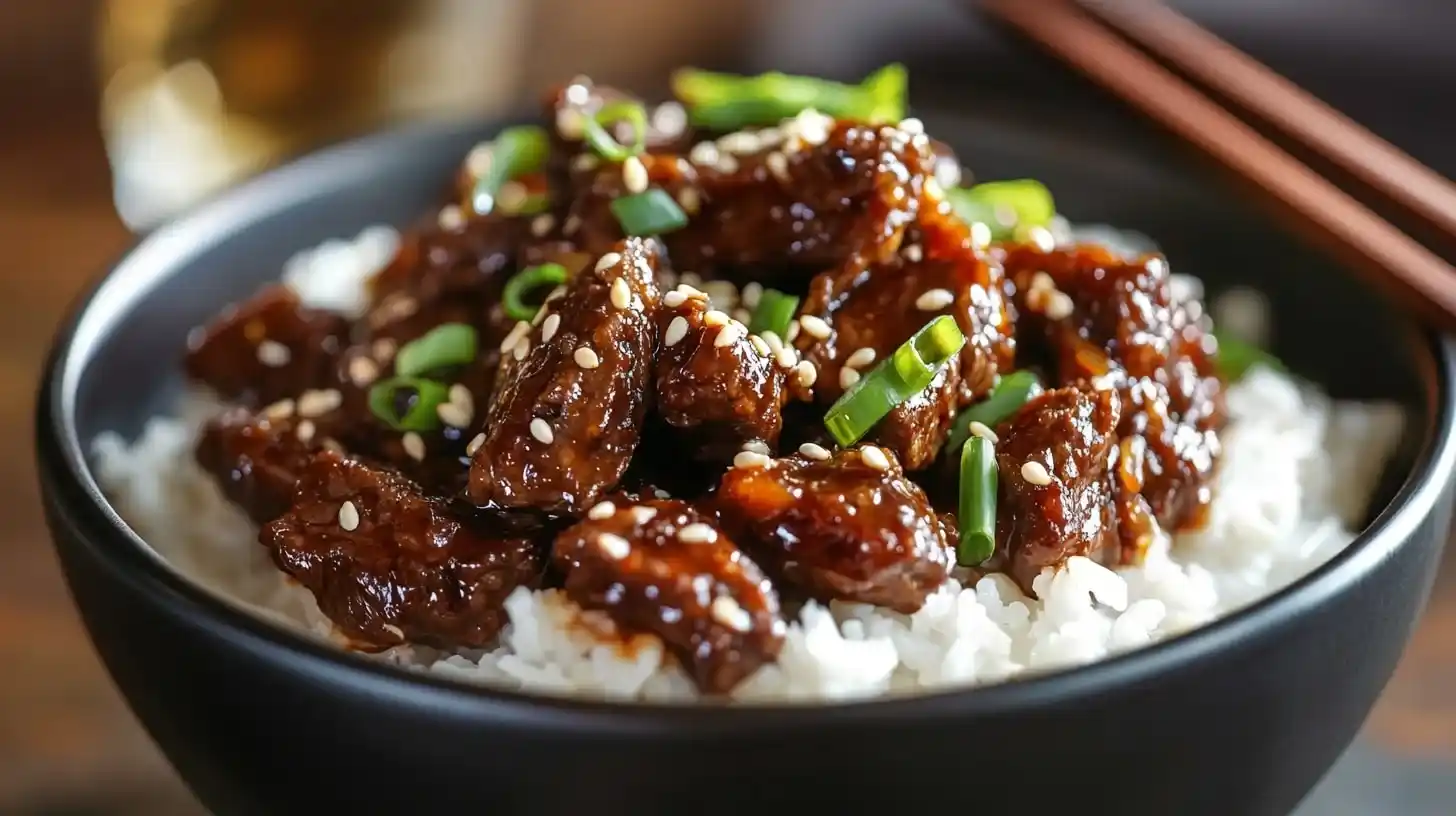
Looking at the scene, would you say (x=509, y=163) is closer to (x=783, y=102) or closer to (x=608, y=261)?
(x=783, y=102)

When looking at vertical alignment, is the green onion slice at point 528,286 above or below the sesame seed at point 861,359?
below

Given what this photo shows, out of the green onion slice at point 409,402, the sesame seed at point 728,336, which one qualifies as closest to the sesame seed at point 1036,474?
the sesame seed at point 728,336

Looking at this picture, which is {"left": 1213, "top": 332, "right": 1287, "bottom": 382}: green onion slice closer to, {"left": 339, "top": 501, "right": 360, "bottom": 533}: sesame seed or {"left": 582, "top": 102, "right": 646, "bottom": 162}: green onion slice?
{"left": 582, "top": 102, "right": 646, "bottom": 162}: green onion slice

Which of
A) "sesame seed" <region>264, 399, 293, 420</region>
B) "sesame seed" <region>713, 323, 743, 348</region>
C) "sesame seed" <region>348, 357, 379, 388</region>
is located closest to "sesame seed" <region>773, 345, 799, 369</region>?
"sesame seed" <region>713, 323, 743, 348</region>

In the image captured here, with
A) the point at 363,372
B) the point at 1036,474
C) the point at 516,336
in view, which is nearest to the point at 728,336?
the point at 516,336

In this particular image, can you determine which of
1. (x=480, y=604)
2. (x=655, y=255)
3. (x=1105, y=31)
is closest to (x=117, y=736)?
(x=480, y=604)

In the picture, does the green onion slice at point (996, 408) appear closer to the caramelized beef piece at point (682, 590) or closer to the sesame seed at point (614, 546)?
the caramelized beef piece at point (682, 590)
